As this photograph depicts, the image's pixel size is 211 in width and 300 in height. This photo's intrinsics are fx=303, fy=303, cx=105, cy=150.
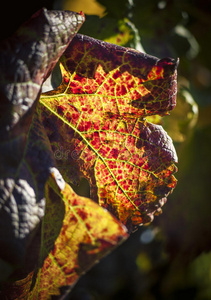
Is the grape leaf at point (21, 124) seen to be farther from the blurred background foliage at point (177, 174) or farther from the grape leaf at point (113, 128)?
the blurred background foliage at point (177, 174)

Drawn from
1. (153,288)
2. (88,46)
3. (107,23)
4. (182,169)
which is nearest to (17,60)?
(88,46)

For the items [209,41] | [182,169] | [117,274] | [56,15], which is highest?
[56,15]

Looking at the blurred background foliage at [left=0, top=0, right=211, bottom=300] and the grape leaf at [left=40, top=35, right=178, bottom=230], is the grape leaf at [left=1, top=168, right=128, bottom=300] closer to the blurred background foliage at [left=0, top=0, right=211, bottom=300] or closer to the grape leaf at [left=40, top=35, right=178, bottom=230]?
the grape leaf at [left=40, top=35, right=178, bottom=230]

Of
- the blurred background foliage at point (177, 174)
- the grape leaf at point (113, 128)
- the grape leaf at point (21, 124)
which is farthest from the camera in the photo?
the blurred background foliage at point (177, 174)

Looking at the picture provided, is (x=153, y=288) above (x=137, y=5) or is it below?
below

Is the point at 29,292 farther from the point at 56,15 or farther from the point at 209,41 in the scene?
the point at 209,41

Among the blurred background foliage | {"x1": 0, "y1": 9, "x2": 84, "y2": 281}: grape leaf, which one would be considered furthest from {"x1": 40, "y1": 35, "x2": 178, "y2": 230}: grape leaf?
the blurred background foliage

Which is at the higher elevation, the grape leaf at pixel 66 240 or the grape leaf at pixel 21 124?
the grape leaf at pixel 21 124

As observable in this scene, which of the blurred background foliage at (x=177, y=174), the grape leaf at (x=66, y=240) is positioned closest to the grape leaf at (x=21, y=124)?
the grape leaf at (x=66, y=240)
